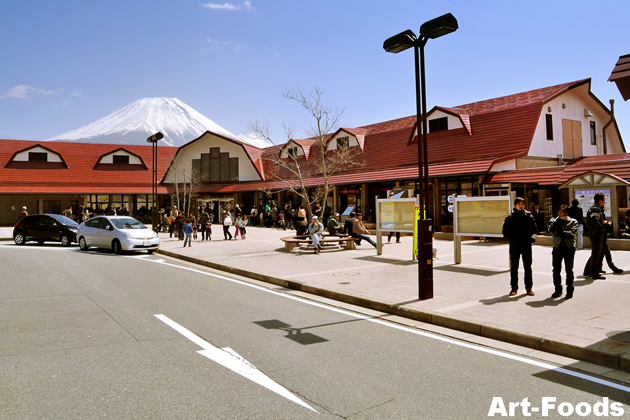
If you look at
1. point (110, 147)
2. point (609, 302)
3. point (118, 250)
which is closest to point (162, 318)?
point (609, 302)

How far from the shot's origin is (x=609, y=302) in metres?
7.77

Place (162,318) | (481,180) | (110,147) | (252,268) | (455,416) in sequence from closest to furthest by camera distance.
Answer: (455,416)
(162,318)
(252,268)
(481,180)
(110,147)

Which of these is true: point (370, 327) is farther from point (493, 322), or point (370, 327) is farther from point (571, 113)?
point (571, 113)

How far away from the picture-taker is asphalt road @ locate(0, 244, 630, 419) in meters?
4.04

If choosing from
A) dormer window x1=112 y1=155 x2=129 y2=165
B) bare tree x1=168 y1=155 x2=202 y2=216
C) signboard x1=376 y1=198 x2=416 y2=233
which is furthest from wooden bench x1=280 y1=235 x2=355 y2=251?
dormer window x1=112 y1=155 x2=129 y2=165

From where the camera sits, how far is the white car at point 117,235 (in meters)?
18.5

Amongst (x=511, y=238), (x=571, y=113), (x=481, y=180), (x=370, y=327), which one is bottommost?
(x=370, y=327)

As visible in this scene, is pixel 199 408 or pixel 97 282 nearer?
pixel 199 408

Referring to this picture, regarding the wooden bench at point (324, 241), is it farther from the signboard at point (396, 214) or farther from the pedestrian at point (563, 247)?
the pedestrian at point (563, 247)

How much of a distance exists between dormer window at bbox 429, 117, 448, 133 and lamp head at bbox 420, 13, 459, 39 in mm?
21380

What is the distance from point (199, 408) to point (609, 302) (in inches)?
273

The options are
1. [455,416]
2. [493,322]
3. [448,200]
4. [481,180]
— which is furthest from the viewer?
[448,200]

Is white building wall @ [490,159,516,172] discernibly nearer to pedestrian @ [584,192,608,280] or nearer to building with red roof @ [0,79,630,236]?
building with red roof @ [0,79,630,236]

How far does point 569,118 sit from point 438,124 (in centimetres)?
725
